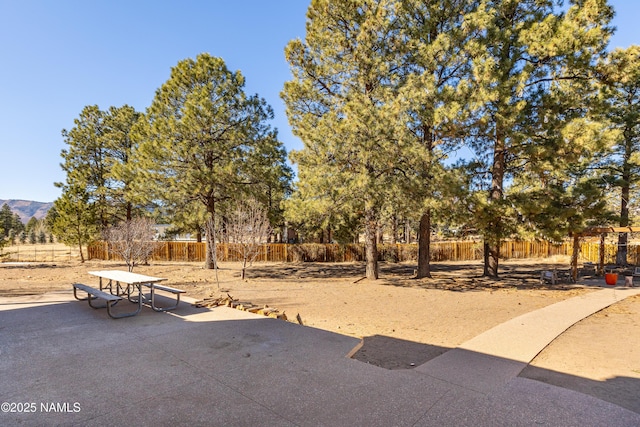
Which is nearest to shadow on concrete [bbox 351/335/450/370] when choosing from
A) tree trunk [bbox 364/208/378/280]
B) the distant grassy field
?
tree trunk [bbox 364/208/378/280]

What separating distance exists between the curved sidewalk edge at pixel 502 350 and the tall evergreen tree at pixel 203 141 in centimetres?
1183

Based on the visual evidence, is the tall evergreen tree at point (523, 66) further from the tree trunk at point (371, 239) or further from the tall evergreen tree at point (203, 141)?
the tall evergreen tree at point (203, 141)

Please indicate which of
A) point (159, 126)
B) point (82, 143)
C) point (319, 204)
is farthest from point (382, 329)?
point (82, 143)

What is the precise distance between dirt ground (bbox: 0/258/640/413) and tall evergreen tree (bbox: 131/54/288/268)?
4.23m

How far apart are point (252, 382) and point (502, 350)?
12.4 ft

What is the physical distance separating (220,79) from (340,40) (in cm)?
631

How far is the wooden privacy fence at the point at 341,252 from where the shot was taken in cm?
2431

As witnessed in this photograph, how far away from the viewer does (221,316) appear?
6207mm

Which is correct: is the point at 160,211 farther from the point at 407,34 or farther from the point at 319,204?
the point at 407,34

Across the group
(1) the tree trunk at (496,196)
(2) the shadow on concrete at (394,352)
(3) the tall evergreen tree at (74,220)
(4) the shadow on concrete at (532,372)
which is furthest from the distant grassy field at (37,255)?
(1) the tree trunk at (496,196)

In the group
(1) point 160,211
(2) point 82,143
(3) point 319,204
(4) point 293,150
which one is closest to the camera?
(3) point 319,204

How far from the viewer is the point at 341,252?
25.7 metres

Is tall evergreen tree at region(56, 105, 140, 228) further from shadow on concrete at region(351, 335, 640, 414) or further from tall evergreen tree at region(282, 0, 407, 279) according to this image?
shadow on concrete at region(351, 335, 640, 414)

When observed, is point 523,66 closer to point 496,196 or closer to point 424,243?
point 496,196
